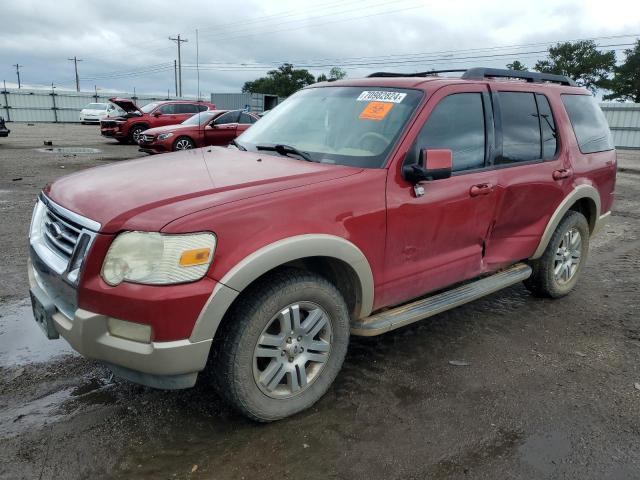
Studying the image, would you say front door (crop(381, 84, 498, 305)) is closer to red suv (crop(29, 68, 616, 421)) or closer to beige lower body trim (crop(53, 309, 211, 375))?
red suv (crop(29, 68, 616, 421))

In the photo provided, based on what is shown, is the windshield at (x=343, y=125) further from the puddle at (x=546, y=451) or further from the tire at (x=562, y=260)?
the tire at (x=562, y=260)

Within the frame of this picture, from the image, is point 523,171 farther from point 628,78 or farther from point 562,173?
point 628,78

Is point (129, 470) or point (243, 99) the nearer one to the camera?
point (129, 470)

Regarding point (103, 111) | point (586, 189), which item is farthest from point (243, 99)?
point (586, 189)

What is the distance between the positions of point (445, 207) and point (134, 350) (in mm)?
2032

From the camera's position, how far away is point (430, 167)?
2982 millimetres

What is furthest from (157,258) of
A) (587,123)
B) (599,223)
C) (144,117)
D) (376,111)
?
(144,117)

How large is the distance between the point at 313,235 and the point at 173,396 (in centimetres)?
133

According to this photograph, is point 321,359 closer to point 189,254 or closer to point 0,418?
point 189,254

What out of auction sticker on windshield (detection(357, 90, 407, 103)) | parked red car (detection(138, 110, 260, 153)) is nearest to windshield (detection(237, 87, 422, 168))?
auction sticker on windshield (detection(357, 90, 407, 103))

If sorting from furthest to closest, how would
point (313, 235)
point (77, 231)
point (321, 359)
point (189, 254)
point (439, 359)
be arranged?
1. point (439, 359)
2. point (321, 359)
3. point (313, 235)
4. point (77, 231)
5. point (189, 254)

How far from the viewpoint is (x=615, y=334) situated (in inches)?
163

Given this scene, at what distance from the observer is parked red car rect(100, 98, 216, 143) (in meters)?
19.6

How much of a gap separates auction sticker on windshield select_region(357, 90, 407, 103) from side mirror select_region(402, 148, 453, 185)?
1.69 feet
